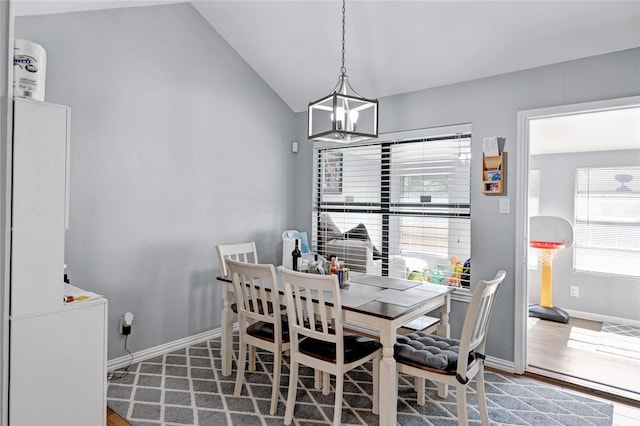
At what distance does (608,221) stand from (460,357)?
12.4 ft

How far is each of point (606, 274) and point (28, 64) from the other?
546 cm

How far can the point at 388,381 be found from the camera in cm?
207

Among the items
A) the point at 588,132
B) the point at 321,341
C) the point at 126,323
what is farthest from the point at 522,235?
the point at 126,323

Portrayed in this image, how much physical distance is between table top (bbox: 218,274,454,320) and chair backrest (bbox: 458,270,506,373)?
1.12 feet

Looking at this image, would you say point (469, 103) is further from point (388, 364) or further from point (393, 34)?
point (388, 364)

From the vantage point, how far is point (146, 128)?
3205 mm

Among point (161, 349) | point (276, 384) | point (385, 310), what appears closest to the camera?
point (385, 310)

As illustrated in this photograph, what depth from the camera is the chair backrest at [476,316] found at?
191 centimetres

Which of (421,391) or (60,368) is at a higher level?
(60,368)

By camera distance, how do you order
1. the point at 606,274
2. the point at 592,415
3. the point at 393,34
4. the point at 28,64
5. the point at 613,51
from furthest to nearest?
the point at 606,274, the point at 393,34, the point at 613,51, the point at 592,415, the point at 28,64

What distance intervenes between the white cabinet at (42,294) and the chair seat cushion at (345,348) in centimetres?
117

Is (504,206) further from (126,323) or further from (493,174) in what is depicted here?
(126,323)

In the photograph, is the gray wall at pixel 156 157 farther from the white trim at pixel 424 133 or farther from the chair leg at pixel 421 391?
the chair leg at pixel 421 391

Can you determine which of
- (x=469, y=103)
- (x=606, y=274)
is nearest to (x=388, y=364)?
(x=469, y=103)
